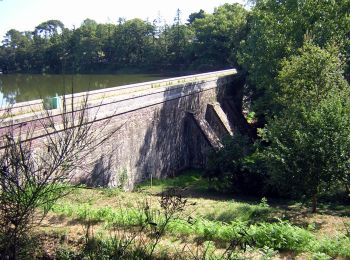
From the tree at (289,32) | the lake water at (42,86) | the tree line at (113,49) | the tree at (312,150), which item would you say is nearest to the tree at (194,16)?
the tree line at (113,49)

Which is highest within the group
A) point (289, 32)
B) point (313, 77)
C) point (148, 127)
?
point (289, 32)

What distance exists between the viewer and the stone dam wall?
14086 mm

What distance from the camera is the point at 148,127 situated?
58.9 ft

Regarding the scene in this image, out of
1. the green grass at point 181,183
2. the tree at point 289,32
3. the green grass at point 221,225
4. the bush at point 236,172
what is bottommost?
the green grass at point 181,183

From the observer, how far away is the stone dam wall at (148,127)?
14086 millimetres

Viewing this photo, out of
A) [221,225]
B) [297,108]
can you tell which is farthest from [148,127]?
[221,225]

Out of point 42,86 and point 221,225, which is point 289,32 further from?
point 42,86

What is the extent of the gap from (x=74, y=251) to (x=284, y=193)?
1126 cm

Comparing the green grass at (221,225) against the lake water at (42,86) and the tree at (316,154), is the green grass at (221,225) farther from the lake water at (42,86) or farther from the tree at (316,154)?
the lake water at (42,86)

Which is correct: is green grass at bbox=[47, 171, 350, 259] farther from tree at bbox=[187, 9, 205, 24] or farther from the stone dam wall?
tree at bbox=[187, 9, 205, 24]

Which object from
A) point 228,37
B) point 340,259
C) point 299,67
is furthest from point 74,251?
point 228,37

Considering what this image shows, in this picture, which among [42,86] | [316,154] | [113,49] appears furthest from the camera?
[113,49]

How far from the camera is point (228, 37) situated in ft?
154

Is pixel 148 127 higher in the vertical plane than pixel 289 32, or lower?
lower
